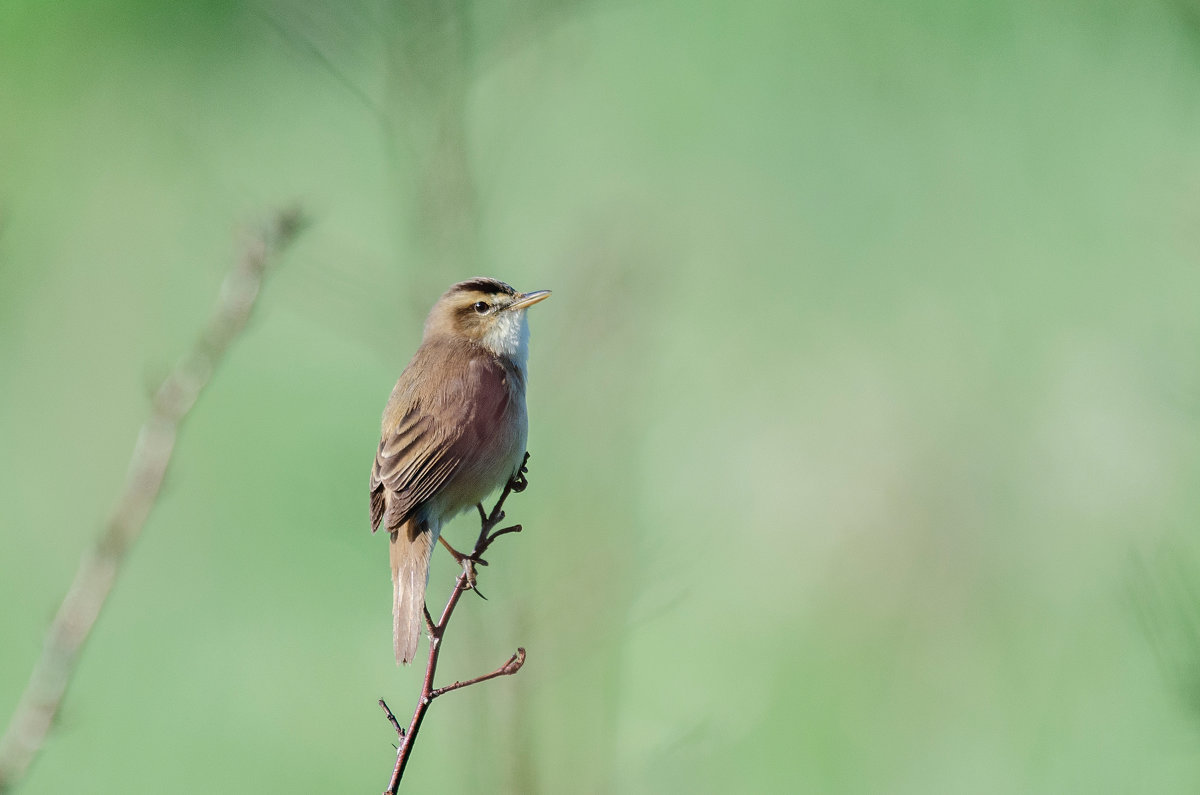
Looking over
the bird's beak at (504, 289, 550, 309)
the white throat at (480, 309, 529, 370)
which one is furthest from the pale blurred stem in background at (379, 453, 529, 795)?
the white throat at (480, 309, 529, 370)

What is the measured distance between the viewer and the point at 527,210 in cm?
677

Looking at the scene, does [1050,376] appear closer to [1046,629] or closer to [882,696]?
[1046,629]

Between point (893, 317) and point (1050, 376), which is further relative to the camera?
point (893, 317)

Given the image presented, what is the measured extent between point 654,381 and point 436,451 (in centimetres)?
242

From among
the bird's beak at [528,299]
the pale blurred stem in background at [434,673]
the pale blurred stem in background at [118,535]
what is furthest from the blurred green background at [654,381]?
the pale blurred stem in background at [118,535]

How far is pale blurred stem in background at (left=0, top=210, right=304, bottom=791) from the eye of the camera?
109cm

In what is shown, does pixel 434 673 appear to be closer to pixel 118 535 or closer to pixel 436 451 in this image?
pixel 118 535

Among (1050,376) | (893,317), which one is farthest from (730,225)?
(1050,376)

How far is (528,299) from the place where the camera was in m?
2.75

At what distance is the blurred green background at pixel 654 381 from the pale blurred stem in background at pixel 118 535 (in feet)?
2.59

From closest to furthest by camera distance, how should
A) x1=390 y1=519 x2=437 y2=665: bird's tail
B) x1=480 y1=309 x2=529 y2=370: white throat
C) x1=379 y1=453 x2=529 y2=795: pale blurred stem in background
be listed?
x1=379 y1=453 x2=529 y2=795: pale blurred stem in background → x1=390 y1=519 x2=437 y2=665: bird's tail → x1=480 y1=309 x2=529 y2=370: white throat

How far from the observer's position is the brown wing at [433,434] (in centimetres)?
243

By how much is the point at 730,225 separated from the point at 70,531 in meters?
3.90

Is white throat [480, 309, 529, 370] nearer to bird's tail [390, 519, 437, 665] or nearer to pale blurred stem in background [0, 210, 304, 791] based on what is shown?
bird's tail [390, 519, 437, 665]
